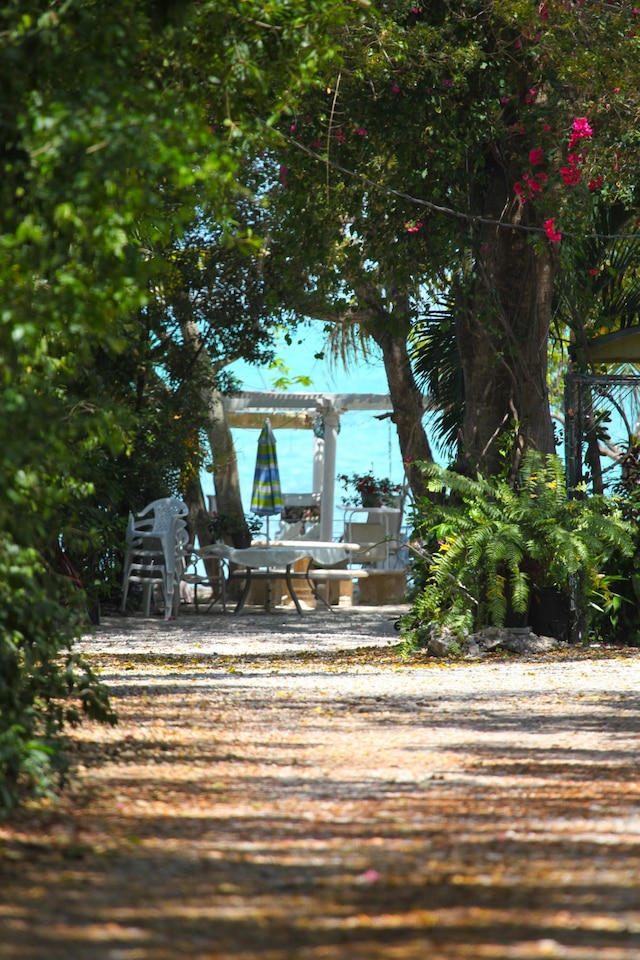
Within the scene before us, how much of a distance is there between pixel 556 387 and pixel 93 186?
1703cm

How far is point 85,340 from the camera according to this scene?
10.1 ft

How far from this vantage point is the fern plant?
7090 mm

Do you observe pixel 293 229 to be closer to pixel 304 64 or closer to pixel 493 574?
pixel 493 574

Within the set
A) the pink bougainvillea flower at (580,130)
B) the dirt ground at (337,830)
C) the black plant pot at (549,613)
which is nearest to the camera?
the dirt ground at (337,830)

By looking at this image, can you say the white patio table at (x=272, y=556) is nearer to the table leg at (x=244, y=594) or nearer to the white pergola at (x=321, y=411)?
the table leg at (x=244, y=594)

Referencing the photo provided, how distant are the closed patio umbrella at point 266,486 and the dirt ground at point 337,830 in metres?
6.76

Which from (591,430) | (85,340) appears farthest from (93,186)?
(591,430)

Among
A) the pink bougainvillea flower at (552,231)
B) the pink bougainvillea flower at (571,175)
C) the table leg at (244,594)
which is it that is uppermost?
the pink bougainvillea flower at (571,175)

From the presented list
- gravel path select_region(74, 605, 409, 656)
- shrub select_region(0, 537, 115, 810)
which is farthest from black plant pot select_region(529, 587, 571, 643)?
shrub select_region(0, 537, 115, 810)

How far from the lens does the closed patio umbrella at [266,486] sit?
1259 cm

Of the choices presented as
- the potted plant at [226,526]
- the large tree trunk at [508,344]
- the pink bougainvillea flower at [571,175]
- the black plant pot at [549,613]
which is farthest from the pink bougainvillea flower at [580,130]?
the potted plant at [226,526]

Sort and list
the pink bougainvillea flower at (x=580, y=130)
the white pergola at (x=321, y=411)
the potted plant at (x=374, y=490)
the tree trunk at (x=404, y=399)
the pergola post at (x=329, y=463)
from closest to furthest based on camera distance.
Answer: the pink bougainvillea flower at (x=580, y=130) → the tree trunk at (x=404, y=399) → the white pergola at (x=321, y=411) → the potted plant at (x=374, y=490) → the pergola post at (x=329, y=463)

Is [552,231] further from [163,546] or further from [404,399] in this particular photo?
[163,546]

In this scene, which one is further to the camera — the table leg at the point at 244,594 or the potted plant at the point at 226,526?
the potted plant at the point at 226,526
